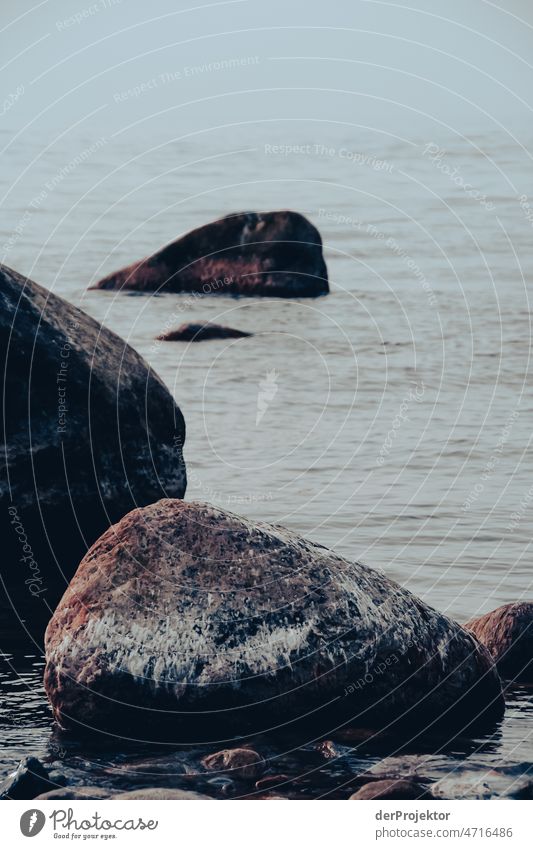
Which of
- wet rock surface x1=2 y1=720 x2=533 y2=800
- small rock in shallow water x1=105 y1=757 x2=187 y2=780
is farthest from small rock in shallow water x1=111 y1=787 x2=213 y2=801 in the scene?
small rock in shallow water x1=105 y1=757 x2=187 y2=780

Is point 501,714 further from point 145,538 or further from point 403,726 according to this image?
point 145,538

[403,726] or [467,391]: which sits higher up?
[467,391]

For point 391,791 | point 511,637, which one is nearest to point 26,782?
point 391,791

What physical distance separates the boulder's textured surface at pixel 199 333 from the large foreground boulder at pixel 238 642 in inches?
463

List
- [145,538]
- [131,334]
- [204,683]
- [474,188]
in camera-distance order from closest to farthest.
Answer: [204,683], [145,538], [131,334], [474,188]

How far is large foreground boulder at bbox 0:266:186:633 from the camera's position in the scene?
1334 centimetres

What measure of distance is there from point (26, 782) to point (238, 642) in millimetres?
1780

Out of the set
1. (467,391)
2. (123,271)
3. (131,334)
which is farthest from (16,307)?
(123,271)

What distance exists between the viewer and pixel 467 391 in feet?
63.5

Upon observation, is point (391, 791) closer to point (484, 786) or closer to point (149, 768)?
point (484, 786)

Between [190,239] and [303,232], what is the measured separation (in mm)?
2110

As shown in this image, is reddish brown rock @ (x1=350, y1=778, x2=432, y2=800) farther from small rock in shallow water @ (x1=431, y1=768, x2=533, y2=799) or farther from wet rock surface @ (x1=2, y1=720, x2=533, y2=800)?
small rock in shallow water @ (x1=431, y1=768, x2=533, y2=799)

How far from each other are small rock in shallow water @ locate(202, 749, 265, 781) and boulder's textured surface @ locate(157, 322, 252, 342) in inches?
525

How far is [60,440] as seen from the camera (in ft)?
44.4
